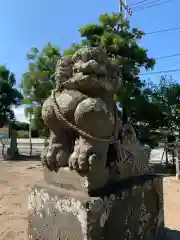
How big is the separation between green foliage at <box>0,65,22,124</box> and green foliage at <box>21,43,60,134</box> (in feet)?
9.14

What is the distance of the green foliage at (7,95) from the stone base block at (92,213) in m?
12.0

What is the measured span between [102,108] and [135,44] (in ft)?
23.7

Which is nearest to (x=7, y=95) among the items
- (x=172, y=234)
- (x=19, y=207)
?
(x=19, y=207)

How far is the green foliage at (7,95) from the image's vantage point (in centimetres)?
1370

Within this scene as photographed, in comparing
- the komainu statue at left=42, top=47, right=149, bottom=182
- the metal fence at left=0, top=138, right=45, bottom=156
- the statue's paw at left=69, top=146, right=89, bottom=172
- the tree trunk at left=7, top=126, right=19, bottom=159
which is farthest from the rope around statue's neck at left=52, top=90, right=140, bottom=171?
the metal fence at left=0, top=138, right=45, bottom=156

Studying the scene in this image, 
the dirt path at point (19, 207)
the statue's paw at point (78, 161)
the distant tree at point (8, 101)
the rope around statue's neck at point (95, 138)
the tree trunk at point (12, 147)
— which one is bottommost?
the dirt path at point (19, 207)

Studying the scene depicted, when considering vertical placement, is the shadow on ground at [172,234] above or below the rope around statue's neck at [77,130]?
below

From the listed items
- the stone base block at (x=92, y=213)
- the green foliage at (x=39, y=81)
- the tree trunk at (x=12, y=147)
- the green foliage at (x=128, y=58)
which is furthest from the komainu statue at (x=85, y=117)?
the tree trunk at (x=12, y=147)

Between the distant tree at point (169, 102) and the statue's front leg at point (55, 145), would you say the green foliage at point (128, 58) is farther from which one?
the statue's front leg at point (55, 145)

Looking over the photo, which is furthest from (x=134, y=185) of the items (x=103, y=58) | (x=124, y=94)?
(x=124, y=94)

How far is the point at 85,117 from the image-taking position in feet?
6.79

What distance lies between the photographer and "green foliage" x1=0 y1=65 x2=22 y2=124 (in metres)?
13.7

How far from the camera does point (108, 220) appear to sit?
2.11 meters

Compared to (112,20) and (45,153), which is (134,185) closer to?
(45,153)
